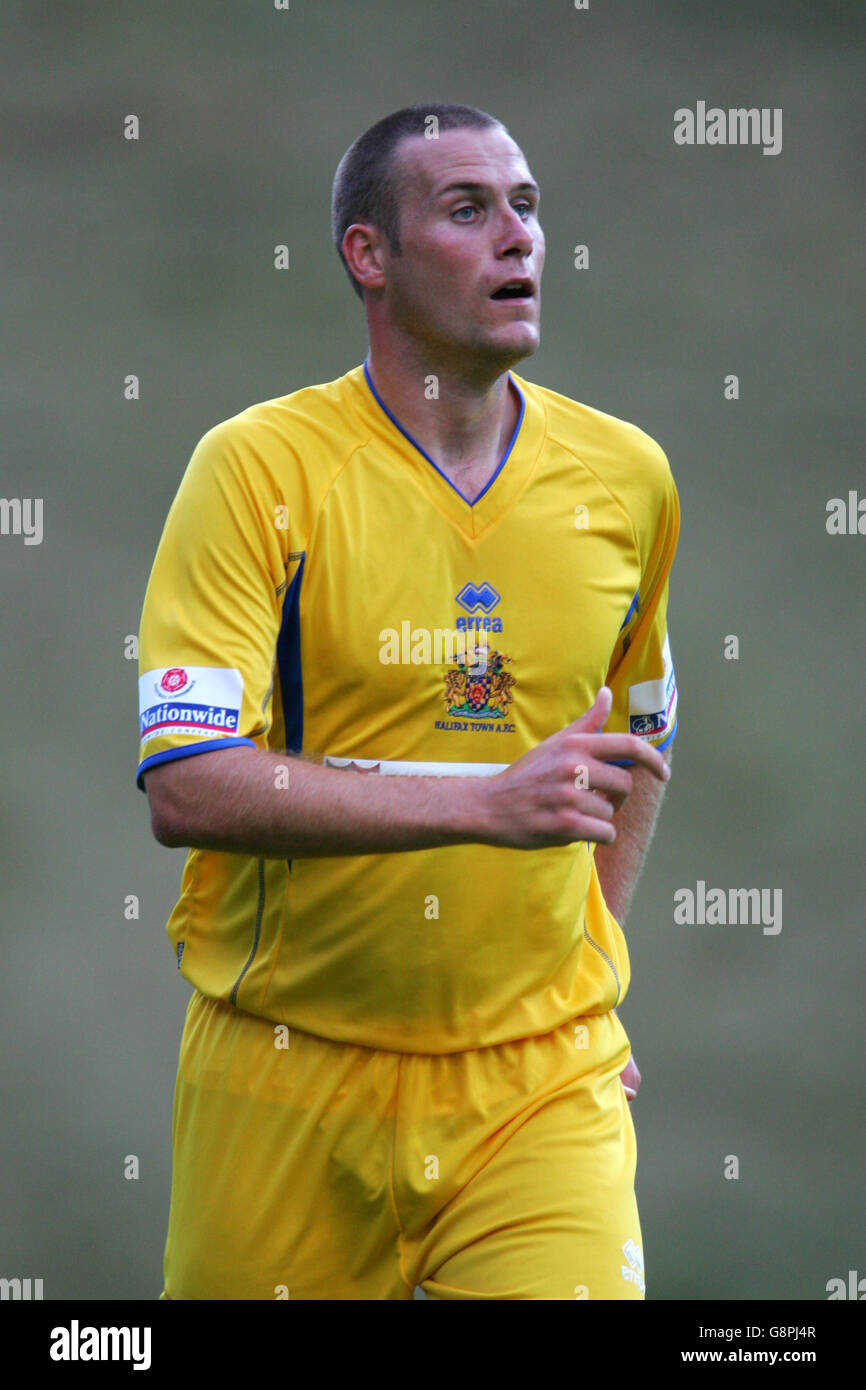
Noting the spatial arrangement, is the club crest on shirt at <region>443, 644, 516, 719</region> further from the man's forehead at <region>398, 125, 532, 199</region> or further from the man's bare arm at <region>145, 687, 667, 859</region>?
the man's forehead at <region>398, 125, 532, 199</region>

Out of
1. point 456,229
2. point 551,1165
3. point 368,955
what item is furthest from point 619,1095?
point 456,229

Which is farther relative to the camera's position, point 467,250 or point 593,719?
point 467,250

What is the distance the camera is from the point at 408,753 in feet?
8.63

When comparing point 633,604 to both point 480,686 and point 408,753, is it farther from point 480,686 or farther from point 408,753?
point 408,753

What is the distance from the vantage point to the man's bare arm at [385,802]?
2193mm

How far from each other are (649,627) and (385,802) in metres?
0.88

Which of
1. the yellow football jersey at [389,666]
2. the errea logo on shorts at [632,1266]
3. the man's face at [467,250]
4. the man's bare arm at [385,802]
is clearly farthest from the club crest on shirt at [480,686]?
the errea logo on shorts at [632,1266]

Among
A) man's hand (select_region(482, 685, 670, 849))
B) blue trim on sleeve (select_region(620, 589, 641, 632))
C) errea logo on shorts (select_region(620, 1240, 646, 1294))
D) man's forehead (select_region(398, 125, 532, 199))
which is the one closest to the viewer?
man's hand (select_region(482, 685, 670, 849))

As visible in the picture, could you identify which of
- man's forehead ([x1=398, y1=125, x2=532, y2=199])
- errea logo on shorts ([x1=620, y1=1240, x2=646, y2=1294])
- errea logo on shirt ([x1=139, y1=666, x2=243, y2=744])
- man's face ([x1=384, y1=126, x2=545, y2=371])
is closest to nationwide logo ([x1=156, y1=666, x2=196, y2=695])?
errea logo on shirt ([x1=139, y1=666, x2=243, y2=744])

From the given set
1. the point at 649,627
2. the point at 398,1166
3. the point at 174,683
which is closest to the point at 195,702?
the point at 174,683

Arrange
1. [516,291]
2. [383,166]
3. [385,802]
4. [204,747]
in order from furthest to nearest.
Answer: [383,166] → [516,291] → [204,747] → [385,802]

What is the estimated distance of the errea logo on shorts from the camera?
2.54 metres

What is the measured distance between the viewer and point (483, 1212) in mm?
2564

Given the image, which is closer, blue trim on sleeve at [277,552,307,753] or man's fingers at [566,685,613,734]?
man's fingers at [566,685,613,734]
